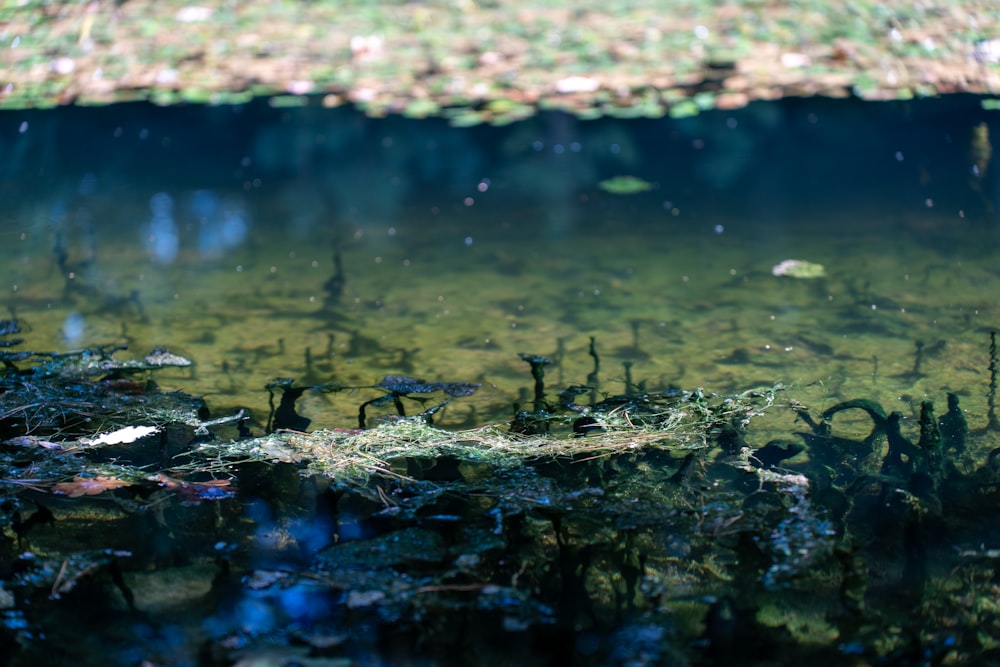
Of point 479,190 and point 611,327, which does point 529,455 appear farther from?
point 479,190

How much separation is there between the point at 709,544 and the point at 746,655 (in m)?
0.27

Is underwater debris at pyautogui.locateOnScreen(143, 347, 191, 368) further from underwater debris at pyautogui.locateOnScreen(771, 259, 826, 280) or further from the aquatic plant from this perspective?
underwater debris at pyautogui.locateOnScreen(771, 259, 826, 280)

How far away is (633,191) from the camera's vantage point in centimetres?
421

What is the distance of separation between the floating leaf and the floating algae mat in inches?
0.9

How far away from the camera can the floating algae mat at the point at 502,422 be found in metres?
1.41

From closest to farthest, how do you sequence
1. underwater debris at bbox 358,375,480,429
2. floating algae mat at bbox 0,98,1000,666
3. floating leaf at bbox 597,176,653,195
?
1. floating algae mat at bbox 0,98,1000,666
2. underwater debris at bbox 358,375,480,429
3. floating leaf at bbox 597,176,653,195

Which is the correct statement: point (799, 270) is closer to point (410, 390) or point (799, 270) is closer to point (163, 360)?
point (410, 390)

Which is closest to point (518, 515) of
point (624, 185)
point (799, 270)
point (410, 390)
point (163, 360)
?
point (410, 390)

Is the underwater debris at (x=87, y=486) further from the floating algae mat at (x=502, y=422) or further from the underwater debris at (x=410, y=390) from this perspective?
the underwater debris at (x=410, y=390)

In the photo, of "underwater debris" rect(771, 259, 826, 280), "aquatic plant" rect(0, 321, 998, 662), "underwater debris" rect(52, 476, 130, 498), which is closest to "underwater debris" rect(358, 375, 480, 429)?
"aquatic plant" rect(0, 321, 998, 662)

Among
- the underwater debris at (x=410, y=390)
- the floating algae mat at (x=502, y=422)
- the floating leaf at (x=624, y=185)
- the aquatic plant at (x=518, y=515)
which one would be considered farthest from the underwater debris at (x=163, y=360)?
the floating leaf at (x=624, y=185)

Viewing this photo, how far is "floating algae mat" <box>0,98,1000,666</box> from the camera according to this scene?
1.41m

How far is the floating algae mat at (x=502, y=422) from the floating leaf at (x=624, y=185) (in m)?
0.02

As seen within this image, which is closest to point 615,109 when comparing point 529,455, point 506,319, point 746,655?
point 506,319
